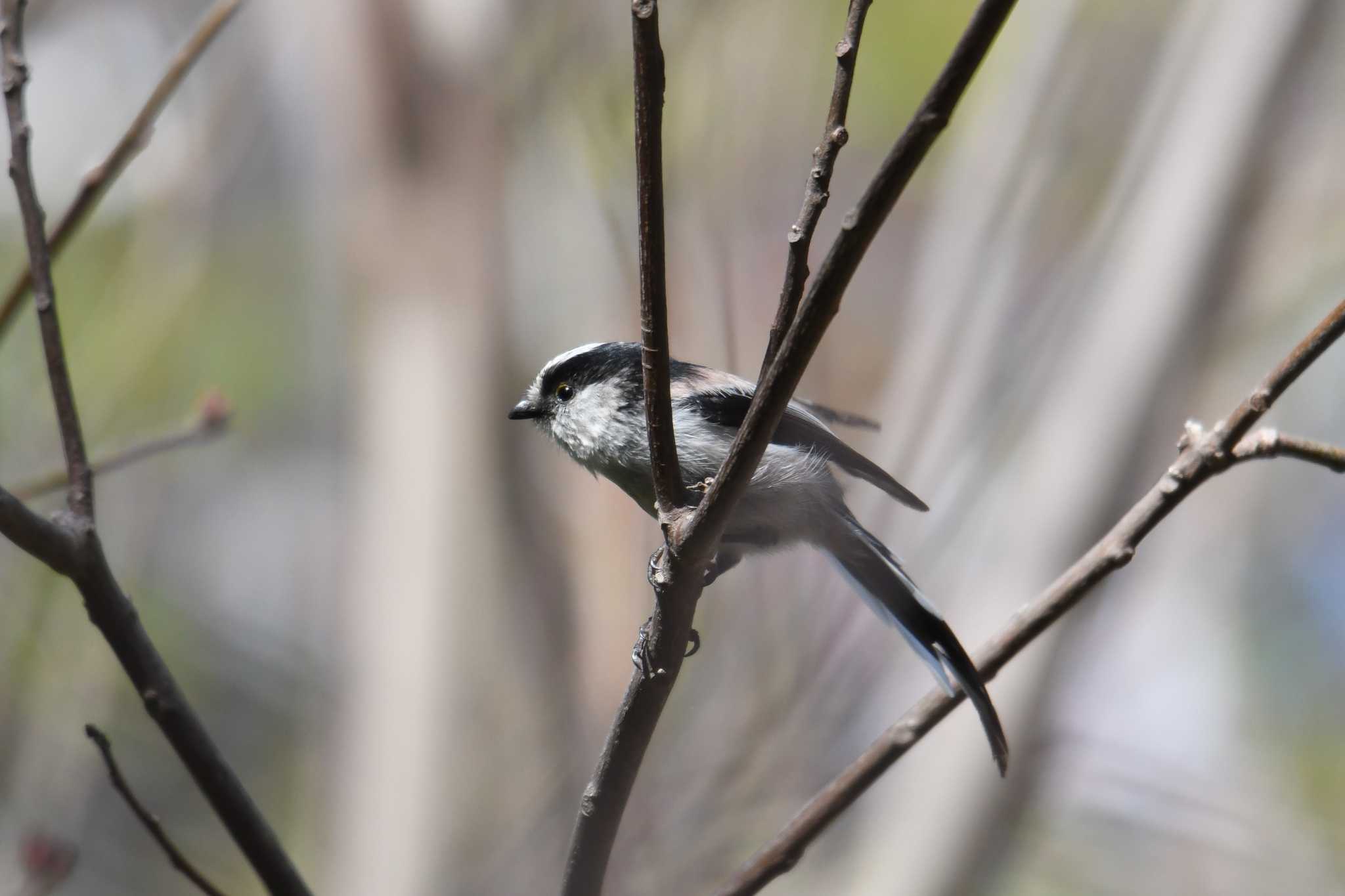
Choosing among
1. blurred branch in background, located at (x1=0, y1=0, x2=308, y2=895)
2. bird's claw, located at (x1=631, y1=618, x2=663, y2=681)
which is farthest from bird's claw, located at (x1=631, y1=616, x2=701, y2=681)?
blurred branch in background, located at (x1=0, y1=0, x2=308, y2=895)

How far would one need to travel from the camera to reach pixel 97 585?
154 centimetres

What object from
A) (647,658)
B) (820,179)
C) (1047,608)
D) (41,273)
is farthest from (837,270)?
(41,273)

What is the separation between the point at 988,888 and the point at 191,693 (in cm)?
441

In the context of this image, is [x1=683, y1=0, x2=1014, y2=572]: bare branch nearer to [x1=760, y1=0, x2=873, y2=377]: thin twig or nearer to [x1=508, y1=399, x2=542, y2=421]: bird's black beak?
[x1=760, y1=0, x2=873, y2=377]: thin twig

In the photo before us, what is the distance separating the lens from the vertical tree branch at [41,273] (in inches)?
64.7

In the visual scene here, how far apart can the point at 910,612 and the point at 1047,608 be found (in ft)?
2.07

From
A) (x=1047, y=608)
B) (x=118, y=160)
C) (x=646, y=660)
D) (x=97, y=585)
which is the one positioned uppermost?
(x=118, y=160)

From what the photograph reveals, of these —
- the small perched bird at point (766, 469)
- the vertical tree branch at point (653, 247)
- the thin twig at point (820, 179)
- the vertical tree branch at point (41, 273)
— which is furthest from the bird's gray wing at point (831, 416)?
the vertical tree branch at point (41, 273)

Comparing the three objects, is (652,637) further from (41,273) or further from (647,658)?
(41,273)

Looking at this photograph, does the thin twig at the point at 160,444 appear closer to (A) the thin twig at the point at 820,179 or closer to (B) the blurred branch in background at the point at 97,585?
(B) the blurred branch in background at the point at 97,585

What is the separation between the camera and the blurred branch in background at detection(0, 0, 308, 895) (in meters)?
1.54

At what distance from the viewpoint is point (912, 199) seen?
22.9 ft

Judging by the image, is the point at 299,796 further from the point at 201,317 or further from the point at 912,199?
the point at 912,199

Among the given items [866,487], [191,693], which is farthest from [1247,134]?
[191,693]
